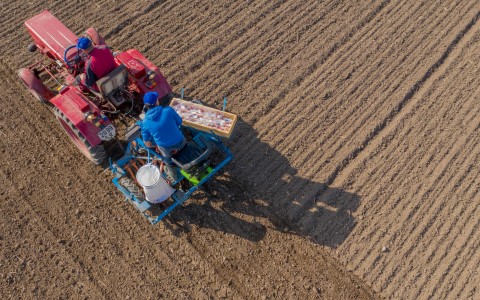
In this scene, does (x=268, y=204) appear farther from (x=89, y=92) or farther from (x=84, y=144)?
(x=89, y=92)

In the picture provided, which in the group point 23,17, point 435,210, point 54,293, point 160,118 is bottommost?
point 54,293

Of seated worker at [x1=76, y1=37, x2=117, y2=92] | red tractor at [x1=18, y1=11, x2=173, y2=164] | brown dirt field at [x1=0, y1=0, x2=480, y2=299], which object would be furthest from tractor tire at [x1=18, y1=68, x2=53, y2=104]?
seated worker at [x1=76, y1=37, x2=117, y2=92]

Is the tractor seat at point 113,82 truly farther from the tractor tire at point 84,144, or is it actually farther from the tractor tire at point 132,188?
the tractor tire at point 132,188

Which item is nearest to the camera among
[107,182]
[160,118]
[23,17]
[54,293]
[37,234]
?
[160,118]

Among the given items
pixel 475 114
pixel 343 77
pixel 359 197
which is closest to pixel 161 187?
pixel 359 197

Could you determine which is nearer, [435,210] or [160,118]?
[160,118]

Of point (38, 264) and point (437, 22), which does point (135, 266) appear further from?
point (437, 22)

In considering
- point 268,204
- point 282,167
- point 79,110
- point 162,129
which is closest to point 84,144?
point 79,110
